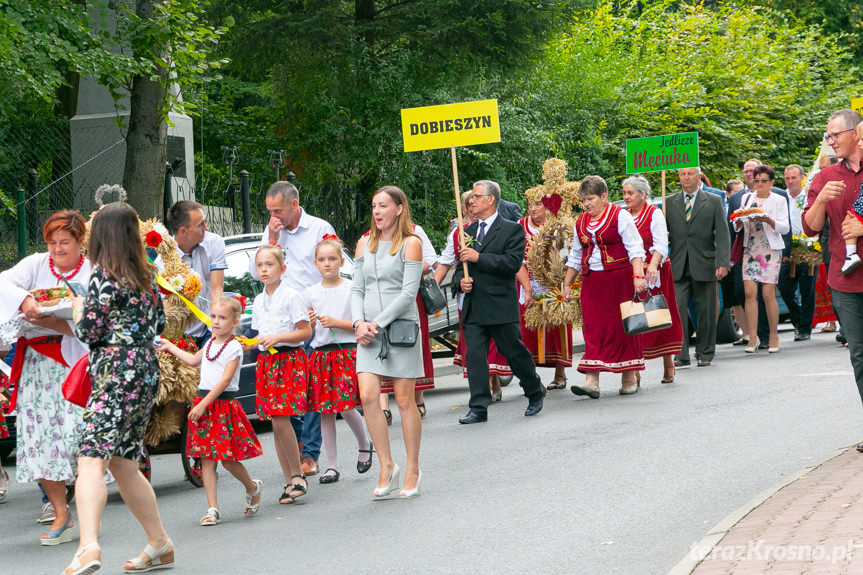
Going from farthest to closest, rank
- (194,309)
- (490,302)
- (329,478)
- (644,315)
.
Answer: (644,315) → (490,302) → (329,478) → (194,309)

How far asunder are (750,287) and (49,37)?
9078 mm

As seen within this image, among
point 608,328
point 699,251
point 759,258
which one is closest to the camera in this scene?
point 608,328

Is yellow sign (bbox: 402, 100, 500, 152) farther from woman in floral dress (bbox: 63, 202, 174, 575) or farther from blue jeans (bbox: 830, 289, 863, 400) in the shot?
woman in floral dress (bbox: 63, 202, 174, 575)

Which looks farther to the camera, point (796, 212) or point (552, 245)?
point (796, 212)

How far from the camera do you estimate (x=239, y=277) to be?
10.9 metres

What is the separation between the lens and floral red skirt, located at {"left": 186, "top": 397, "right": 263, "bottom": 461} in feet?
23.5

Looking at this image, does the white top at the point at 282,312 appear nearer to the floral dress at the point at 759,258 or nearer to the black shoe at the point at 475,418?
the black shoe at the point at 475,418

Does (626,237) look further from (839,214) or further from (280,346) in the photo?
(280,346)

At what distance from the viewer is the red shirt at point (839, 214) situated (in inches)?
309

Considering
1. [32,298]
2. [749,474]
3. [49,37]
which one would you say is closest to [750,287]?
[749,474]

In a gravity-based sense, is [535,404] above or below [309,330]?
below

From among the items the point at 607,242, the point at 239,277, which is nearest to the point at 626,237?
the point at 607,242

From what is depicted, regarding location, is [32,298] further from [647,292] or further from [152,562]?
[647,292]

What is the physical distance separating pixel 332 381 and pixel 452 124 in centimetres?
480
